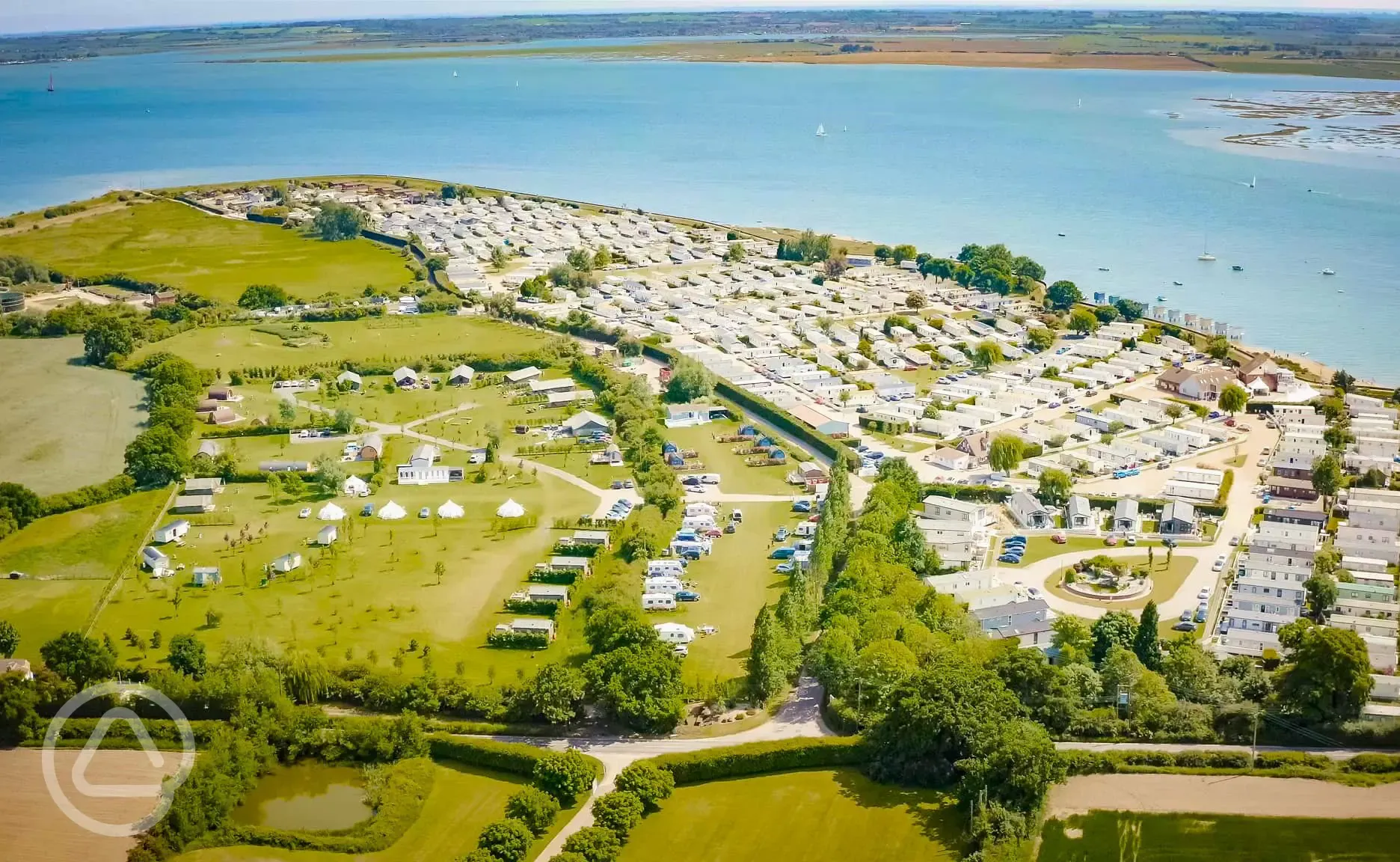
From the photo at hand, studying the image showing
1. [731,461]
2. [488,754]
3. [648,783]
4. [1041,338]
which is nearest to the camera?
[648,783]

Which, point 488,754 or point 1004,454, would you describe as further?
point 1004,454

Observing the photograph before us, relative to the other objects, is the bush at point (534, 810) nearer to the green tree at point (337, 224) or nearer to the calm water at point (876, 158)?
the calm water at point (876, 158)

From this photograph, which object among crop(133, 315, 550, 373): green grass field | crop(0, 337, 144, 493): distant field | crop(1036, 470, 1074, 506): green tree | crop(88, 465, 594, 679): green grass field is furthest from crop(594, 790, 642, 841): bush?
crop(133, 315, 550, 373): green grass field

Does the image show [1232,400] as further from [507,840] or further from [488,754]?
[507,840]

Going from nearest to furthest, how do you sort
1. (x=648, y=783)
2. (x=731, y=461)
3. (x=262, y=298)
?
(x=648, y=783), (x=731, y=461), (x=262, y=298)

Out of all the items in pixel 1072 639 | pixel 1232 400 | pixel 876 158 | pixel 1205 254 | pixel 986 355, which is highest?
pixel 876 158

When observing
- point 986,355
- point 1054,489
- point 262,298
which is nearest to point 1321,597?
point 1054,489

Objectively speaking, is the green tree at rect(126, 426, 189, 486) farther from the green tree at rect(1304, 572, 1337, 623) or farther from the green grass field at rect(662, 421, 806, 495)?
the green tree at rect(1304, 572, 1337, 623)
